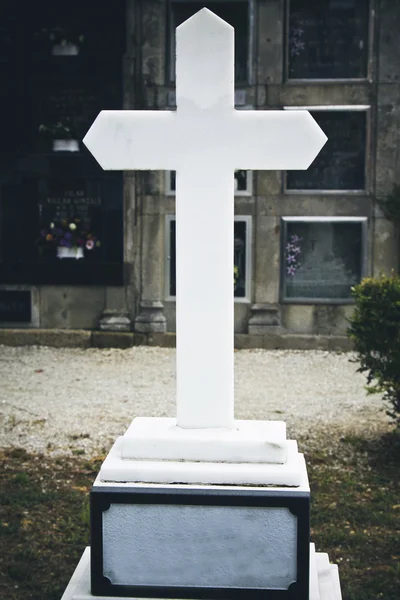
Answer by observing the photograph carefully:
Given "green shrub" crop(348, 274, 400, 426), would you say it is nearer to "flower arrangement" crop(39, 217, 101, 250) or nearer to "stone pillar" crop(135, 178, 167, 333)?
"stone pillar" crop(135, 178, 167, 333)

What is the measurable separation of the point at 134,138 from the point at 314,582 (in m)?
1.80

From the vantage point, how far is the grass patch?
4.02 m

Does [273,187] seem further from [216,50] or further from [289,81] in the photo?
[216,50]

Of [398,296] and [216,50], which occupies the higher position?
[216,50]

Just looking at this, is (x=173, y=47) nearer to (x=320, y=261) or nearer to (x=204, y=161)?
(x=320, y=261)

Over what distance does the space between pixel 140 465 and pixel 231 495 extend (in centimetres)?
35

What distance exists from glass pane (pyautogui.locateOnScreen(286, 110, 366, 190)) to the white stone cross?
7438 millimetres

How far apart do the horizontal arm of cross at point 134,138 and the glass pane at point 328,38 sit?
774cm

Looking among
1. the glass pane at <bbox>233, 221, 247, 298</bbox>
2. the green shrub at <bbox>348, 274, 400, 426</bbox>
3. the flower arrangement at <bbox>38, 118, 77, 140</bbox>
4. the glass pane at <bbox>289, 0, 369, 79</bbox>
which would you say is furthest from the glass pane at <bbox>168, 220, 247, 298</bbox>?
the green shrub at <bbox>348, 274, 400, 426</bbox>

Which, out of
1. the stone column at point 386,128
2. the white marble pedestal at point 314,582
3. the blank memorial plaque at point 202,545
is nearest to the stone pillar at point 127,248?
the stone column at point 386,128

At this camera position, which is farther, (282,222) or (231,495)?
(282,222)

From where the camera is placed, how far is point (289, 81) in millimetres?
10234

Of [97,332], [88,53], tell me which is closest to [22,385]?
[97,332]

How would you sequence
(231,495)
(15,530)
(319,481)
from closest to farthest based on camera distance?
(231,495), (15,530), (319,481)
